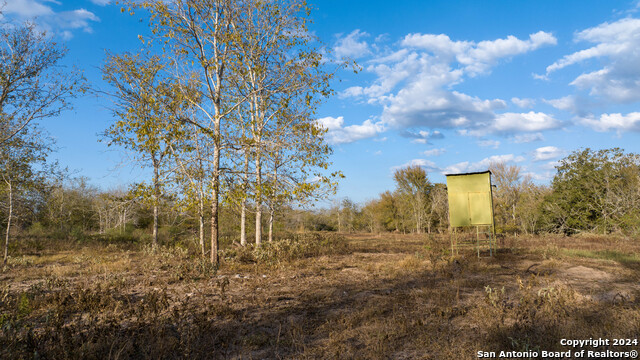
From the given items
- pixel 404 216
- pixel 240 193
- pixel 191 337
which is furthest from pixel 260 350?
pixel 404 216

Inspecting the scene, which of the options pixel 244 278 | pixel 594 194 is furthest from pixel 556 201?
pixel 244 278

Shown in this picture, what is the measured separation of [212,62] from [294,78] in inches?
106

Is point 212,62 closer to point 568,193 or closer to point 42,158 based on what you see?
point 42,158

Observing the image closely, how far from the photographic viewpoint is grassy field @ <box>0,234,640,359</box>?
180 inches

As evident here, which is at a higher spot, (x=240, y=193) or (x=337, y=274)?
(x=240, y=193)

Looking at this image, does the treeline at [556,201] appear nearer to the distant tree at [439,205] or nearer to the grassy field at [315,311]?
the distant tree at [439,205]

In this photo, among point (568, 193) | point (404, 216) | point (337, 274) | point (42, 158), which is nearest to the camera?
point (337, 274)

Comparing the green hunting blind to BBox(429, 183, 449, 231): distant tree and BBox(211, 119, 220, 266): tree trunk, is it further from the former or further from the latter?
BBox(429, 183, 449, 231): distant tree

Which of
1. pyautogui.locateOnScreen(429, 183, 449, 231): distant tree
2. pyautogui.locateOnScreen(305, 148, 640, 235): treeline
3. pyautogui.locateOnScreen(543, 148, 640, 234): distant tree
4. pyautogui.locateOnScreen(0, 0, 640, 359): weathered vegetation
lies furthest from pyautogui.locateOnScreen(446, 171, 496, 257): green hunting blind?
pyautogui.locateOnScreen(429, 183, 449, 231): distant tree

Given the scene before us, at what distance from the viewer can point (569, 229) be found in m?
27.1

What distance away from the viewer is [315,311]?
642cm

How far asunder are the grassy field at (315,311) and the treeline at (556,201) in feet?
45.2

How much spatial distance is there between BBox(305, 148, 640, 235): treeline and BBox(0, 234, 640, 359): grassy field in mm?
13791

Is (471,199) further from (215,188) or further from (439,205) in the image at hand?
(439,205)
